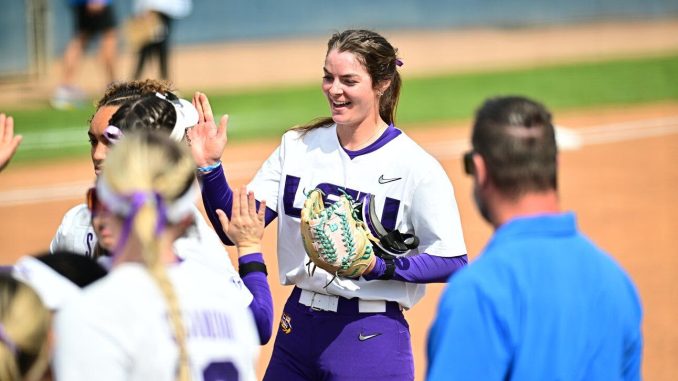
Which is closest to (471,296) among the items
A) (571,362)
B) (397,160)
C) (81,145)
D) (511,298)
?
(511,298)

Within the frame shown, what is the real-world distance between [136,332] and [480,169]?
3.00 ft

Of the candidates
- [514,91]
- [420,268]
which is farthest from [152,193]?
[514,91]

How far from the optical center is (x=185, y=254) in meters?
2.76

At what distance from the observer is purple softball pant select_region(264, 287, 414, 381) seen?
407 centimetres

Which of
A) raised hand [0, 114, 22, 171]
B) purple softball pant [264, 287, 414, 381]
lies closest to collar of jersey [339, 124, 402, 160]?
purple softball pant [264, 287, 414, 381]

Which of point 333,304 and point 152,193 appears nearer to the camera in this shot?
point 152,193

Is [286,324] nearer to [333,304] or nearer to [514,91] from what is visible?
[333,304]

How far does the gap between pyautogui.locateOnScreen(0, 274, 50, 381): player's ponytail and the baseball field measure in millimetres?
4438

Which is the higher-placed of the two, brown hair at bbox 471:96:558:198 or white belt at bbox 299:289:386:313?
brown hair at bbox 471:96:558:198

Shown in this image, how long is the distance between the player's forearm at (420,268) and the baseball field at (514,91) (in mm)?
2709

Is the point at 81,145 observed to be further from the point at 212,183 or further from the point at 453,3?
the point at 453,3

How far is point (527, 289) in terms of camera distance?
2428 millimetres

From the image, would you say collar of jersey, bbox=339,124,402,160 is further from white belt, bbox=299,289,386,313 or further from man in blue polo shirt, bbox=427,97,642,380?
man in blue polo shirt, bbox=427,97,642,380

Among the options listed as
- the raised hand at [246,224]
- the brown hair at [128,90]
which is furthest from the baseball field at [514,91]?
the raised hand at [246,224]
